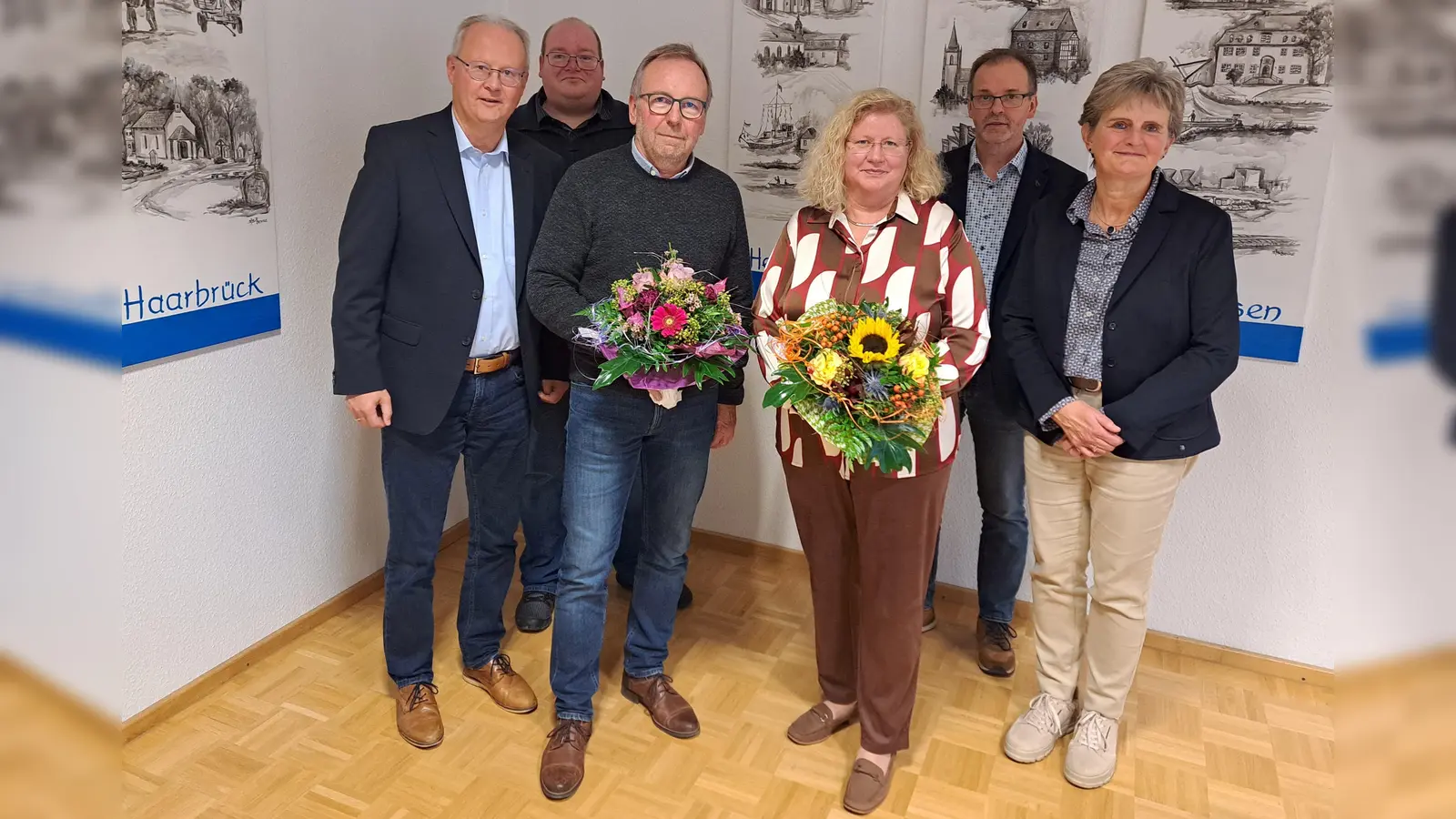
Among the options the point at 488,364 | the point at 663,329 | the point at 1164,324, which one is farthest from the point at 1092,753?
the point at 488,364

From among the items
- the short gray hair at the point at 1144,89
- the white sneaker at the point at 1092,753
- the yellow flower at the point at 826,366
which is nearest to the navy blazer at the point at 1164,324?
the short gray hair at the point at 1144,89

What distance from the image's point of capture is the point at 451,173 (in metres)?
2.69

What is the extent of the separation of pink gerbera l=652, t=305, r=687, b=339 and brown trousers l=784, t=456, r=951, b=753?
0.51 metres

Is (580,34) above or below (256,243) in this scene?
above

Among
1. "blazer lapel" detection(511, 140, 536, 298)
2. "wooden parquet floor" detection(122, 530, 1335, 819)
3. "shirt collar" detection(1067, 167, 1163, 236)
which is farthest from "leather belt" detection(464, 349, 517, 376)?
"shirt collar" detection(1067, 167, 1163, 236)

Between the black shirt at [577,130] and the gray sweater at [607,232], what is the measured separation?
70cm

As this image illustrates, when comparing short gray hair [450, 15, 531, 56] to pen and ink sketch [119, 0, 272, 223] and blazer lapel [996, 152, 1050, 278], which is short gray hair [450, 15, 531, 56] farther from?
blazer lapel [996, 152, 1050, 278]

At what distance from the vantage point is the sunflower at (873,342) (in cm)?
228

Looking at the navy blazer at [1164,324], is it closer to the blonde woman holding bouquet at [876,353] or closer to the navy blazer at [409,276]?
the blonde woman holding bouquet at [876,353]

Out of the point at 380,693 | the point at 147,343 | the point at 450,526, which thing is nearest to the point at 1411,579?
the point at 147,343

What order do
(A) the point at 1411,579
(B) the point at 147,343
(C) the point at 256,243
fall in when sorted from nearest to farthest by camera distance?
(A) the point at 1411,579 → (B) the point at 147,343 → (C) the point at 256,243

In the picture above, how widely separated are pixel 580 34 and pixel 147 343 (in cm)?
165

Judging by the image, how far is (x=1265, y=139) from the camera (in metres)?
3.11

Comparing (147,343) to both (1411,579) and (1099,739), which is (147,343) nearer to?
(1099,739)
